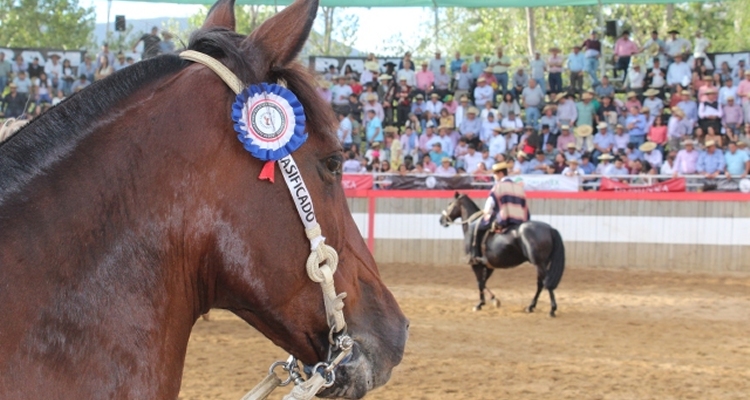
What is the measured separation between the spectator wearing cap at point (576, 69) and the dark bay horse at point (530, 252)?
8.91 meters

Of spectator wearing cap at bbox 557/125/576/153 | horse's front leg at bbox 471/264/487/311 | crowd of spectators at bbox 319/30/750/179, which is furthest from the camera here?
spectator wearing cap at bbox 557/125/576/153

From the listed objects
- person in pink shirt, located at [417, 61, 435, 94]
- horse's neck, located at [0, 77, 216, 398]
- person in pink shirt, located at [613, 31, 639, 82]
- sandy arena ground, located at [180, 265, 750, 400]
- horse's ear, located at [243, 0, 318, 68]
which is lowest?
sandy arena ground, located at [180, 265, 750, 400]

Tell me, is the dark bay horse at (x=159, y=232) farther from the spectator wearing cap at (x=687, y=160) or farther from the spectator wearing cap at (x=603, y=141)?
the spectator wearing cap at (x=603, y=141)

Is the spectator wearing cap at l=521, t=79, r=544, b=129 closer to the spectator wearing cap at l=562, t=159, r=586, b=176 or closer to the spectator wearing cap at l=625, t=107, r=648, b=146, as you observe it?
the spectator wearing cap at l=625, t=107, r=648, b=146

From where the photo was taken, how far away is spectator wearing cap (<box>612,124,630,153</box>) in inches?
688

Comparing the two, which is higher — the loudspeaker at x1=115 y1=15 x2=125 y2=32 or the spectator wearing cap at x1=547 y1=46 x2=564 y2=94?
the loudspeaker at x1=115 y1=15 x2=125 y2=32

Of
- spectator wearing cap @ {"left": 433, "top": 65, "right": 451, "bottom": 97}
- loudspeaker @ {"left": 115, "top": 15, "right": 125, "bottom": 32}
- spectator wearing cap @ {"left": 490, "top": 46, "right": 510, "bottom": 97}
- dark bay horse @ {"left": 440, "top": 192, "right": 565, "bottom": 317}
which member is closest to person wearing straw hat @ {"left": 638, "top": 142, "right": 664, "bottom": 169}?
spectator wearing cap @ {"left": 490, "top": 46, "right": 510, "bottom": 97}

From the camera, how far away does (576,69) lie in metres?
20.7

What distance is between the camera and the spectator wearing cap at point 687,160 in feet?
52.4

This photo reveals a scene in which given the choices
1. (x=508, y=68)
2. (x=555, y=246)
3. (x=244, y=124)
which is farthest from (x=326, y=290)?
(x=508, y=68)

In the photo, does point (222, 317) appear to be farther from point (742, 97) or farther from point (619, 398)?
point (742, 97)

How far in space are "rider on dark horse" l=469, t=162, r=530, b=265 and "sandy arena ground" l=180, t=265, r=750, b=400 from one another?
1259 mm

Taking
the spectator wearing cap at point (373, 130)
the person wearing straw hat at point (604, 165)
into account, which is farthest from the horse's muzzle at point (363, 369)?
the spectator wearing cap at point (373, 130)

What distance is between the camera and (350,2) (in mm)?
19422
